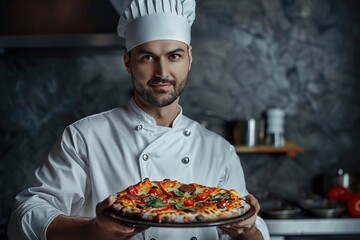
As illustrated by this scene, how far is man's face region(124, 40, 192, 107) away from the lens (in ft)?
7.02

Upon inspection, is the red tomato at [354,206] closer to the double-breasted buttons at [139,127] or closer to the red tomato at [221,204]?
the double-breasted buttons at [139,127]

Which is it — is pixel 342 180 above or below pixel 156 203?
below

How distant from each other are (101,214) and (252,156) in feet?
9.76

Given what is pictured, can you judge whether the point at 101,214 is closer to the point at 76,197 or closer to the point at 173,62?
the point at 76,197

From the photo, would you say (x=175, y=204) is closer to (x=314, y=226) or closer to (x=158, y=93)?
(x=158, y=93)

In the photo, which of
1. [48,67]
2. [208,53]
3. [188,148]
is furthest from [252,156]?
[188,148]

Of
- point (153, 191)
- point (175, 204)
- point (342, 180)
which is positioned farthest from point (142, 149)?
point (342, 180)

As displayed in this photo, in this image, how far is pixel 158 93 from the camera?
85.0 inches

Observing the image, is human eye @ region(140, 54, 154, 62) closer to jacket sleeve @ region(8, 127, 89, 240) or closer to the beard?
the beard

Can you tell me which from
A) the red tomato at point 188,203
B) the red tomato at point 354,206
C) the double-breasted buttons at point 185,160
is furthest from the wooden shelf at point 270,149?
the red tomato at point 188,203

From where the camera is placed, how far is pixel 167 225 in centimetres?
168

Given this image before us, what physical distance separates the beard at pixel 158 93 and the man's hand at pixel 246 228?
0.46 m

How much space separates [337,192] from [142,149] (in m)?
2.49

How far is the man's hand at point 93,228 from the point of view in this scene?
176 centimetres
